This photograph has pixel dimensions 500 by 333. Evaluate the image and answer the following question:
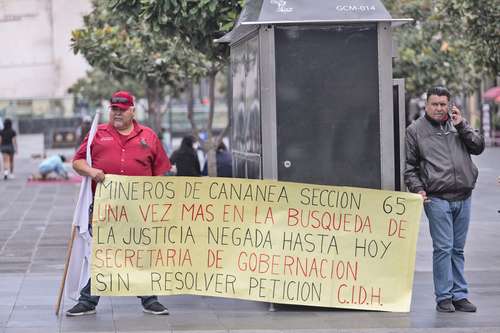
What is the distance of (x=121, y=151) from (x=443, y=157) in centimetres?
247

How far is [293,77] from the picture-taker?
921 centimetres

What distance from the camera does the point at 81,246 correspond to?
909cm

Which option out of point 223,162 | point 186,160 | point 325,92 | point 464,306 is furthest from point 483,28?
point 464,306

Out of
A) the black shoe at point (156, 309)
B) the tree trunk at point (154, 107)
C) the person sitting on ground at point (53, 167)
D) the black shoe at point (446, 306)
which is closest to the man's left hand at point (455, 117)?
the black shoe at point (446, 306)

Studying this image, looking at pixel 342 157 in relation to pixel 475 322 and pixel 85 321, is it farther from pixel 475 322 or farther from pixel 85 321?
pixel 85 321

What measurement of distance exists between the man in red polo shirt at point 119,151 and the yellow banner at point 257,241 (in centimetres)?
12

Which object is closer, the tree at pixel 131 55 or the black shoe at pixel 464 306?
the black shoe at pixel 464 306

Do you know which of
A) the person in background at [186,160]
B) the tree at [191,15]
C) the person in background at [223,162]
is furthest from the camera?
the person in background at [223,162]

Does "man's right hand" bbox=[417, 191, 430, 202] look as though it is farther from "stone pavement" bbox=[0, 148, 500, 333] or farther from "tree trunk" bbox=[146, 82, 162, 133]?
"tree trunk" bbox=[146, 82, 162, 133]

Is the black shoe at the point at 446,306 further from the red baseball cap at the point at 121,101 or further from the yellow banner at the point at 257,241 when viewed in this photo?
the red baseball cap at the point at 121,101

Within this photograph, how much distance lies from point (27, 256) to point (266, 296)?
4728mm

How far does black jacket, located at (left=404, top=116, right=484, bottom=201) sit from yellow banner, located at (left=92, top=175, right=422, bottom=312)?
21 cm

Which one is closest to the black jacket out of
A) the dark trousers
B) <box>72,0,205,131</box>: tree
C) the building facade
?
the dark trousers

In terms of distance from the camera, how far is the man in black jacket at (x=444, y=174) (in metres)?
8.79
